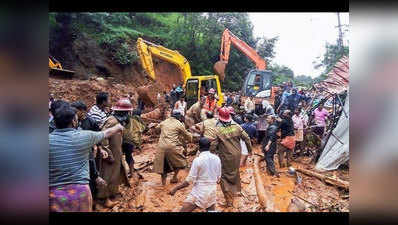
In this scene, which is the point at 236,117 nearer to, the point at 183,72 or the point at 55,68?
the point at 183,72

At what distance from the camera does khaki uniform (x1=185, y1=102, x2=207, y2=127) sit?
5680 mm

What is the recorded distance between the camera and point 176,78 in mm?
5898

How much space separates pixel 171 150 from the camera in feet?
17.9

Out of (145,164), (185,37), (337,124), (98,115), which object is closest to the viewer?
(98,115)

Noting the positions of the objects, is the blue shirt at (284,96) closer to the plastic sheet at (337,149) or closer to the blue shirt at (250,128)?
the blue shirt at (250,128)

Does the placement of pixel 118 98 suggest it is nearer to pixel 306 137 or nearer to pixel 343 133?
Answer: pixel 306 137

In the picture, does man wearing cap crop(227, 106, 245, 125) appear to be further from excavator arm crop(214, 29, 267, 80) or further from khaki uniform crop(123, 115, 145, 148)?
khaki uniform crop(123, 115, 145, 148)

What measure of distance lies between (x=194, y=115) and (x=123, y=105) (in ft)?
3.50

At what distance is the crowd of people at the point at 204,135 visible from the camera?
4.85 meters

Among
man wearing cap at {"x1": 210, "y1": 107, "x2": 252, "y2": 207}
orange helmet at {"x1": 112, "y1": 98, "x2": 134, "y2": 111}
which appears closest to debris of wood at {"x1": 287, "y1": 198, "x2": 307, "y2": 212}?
man wearing cap at {"x1": 210, "y1": 107, "x2": 252, "y2": 207}

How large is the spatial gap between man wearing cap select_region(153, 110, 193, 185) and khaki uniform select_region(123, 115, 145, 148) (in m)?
0.31

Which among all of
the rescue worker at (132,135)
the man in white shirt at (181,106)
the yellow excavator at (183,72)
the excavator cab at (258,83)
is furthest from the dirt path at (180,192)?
the excavator cab at (258,83)

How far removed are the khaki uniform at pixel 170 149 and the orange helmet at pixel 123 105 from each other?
562 millimetres

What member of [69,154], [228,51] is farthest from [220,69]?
[69,154]
